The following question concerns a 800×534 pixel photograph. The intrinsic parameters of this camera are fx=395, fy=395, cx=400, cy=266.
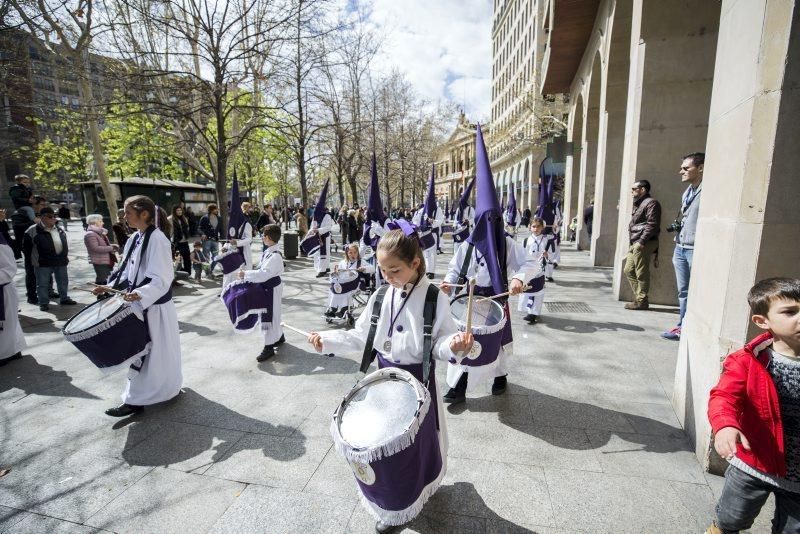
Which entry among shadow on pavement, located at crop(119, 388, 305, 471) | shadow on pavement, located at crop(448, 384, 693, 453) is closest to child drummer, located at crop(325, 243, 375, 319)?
shadow on pavement, located at crop(119, 388, 305, 471)

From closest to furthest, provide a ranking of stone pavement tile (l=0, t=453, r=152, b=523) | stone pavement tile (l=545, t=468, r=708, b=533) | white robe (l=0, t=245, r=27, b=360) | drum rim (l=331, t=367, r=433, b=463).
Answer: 1. drum rim (l=331, t=367, r=433, b=463)
2. stone pavement tile (l=545, t=468, r=708, b=533)
3. stone pavement tile (l=0, t=453, r=152, b=523)
4. white robe (l=0, t=245, r=27, b=360)

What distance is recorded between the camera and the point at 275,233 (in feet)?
18.5

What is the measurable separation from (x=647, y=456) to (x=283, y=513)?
2.74m

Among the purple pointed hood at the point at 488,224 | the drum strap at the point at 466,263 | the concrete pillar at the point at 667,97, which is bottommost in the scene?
the drum strap at the point at 466,263

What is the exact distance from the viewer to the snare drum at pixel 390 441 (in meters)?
1.83

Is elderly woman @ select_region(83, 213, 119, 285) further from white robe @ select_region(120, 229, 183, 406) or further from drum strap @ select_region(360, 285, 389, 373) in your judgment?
drum strap @ select_region(360, 285, 389, 373)

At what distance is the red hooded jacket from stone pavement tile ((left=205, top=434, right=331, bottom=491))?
2.61m

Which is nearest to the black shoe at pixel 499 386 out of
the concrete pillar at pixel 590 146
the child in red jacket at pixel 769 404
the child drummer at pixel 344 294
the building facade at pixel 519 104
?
the child in red jacket at pixel 769 404

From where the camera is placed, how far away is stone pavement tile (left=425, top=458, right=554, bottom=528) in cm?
255

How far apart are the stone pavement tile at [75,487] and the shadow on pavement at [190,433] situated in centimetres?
17

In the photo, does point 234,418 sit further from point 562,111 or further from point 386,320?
point 562,111

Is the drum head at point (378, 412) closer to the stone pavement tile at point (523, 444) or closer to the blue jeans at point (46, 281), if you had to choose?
the stone pavement tile at point (523, 444)

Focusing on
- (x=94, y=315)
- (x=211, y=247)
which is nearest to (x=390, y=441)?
(x=94, y=315)

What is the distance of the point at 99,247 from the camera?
333 inches
